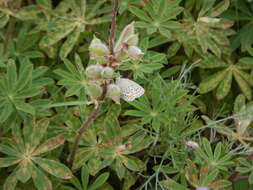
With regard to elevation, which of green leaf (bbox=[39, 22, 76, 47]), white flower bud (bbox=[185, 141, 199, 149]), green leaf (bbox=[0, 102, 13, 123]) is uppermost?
green leaf (bbox=[39, 22, 76, 47])

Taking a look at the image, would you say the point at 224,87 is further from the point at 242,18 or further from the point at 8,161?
the point at 8,161

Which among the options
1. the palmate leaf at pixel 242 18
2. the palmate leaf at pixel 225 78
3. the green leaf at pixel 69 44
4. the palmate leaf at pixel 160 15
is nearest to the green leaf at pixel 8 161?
the green leaf at pixel 69 44

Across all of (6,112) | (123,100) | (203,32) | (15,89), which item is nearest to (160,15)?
(203,32)

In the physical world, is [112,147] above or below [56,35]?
below

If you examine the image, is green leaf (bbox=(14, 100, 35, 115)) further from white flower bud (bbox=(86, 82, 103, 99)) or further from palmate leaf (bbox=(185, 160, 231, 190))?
palmate leaf (bbox=(185, 160, 231, 190))

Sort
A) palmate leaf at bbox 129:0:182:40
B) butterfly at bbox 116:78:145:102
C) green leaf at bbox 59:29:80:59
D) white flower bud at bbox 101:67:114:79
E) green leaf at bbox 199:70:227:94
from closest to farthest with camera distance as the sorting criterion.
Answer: white flower bud at bbox 101:67:114:79 < butterfly at bbox 116:78:145:102 < palmate leaf at bbox 129:0:182:40 < green leaf at bbox 59:29:80:59 < green leaf at bbox 199:70:227:94

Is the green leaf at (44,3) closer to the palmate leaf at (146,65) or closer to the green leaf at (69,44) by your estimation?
the green leaf at (69,44)

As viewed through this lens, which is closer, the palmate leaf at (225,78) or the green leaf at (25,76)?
the green leaf at (25,76)

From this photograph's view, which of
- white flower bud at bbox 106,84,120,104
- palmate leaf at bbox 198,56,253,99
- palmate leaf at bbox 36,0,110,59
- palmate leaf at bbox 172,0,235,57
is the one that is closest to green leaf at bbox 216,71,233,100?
palmate leaf at bbox 198,56,253,99

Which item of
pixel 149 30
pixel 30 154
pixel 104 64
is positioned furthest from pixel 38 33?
pixel 104 64
